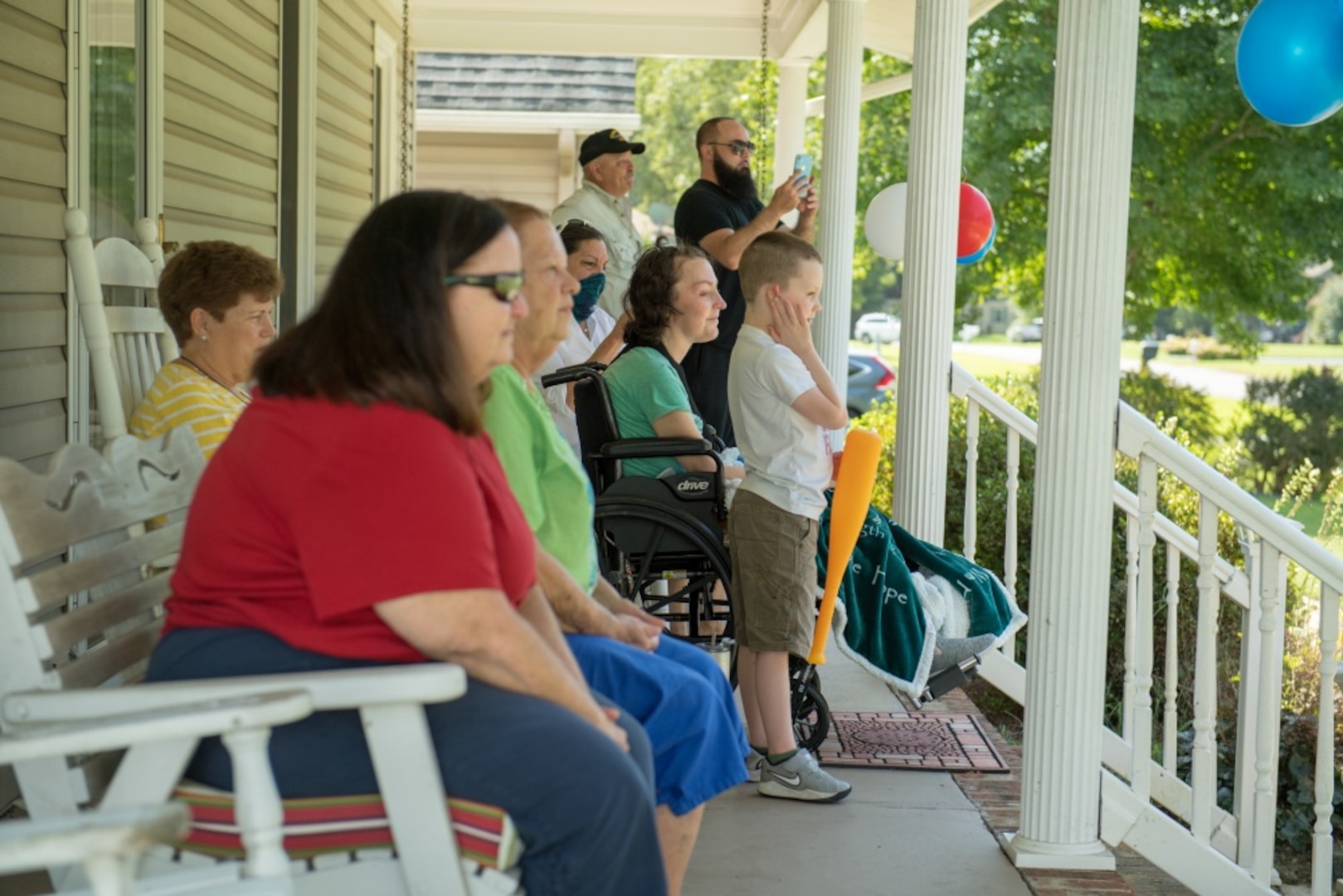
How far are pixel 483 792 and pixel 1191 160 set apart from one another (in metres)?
12.7

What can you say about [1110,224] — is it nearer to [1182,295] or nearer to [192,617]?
[192,617]

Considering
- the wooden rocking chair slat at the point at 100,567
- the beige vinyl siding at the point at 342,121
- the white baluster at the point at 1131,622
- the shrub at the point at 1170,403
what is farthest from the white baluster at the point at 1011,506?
the shrub at the point at 1170,403

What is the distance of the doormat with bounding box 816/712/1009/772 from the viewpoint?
404 centimetres

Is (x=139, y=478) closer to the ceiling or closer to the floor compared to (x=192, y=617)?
closer to the ceiling

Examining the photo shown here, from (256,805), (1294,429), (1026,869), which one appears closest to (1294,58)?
(1026,869)

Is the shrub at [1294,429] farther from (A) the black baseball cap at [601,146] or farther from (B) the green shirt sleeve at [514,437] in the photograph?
(B) the green shirt sleeve at [514,437]

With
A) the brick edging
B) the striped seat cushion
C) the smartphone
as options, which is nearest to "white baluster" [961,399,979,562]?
the brick edging

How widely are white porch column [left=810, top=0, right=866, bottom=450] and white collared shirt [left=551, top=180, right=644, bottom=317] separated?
0.99 metres

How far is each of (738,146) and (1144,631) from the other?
216 cm

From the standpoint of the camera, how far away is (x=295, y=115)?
A: 6184mm

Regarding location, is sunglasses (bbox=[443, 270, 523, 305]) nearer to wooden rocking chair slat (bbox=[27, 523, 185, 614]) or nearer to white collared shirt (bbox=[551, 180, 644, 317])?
wooden rocking chair slat (bbox=[27, 523, 185, 614])

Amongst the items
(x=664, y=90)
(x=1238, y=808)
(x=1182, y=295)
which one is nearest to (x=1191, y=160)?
(x=1182, y=295)

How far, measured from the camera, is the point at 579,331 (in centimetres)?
488

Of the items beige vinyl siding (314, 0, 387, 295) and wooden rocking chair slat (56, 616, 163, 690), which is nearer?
wooden rocking chair slat (56, 616, 163, 690)
